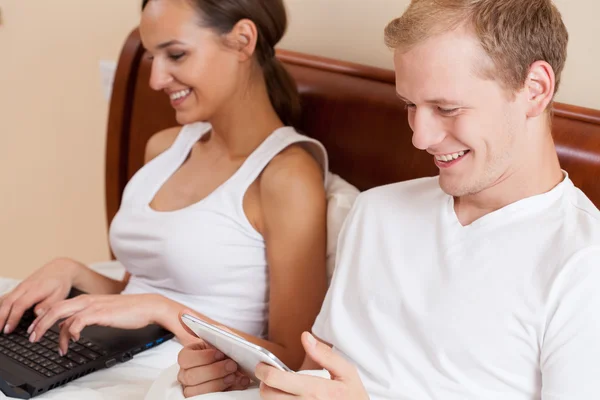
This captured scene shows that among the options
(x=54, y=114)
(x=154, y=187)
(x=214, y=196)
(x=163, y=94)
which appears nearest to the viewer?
(x=214, y=196)

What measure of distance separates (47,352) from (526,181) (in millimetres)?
916

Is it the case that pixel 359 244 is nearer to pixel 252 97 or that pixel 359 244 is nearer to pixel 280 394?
pixel 280 394

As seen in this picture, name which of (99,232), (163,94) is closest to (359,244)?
(163,94)

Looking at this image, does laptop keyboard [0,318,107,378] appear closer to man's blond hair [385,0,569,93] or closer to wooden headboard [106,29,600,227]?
wooden headboard [106,29,600,227]

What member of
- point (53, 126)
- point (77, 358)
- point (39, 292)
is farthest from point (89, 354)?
point (53, 126)

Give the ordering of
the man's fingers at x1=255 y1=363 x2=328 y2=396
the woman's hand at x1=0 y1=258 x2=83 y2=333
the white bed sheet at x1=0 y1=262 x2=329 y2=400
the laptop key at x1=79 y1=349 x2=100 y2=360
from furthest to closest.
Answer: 1. the woman's hand at x1=0 y1=258 x2=83 y2=333
2. the laptop key at x1=79 y1=349 x2=100 y2=360
3. the white bed sheet at x1=0 y1=262 x2=329 y2=400
4. the man's fingers at x1=255 y1=363 x2=328 y2=396

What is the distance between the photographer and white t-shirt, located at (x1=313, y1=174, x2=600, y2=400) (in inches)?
40.4

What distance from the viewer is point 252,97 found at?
1.65 meters

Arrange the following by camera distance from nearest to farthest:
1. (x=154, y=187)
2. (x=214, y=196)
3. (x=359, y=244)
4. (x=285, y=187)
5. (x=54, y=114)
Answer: (x=359, y=244), (x=285, y=187), (x=214, y=196), (x=154, y=187), (x=54, y=114)

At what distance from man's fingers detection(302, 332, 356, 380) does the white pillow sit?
1.43 feet

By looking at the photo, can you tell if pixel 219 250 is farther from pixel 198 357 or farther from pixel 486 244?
pixel 486 244

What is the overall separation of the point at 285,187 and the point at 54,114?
1641 mm

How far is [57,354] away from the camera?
1462 millimetres

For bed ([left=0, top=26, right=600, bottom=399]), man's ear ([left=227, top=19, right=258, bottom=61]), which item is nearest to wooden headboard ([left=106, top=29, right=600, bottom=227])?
bed ([left=0, top=26, right=600, bottom=399])
